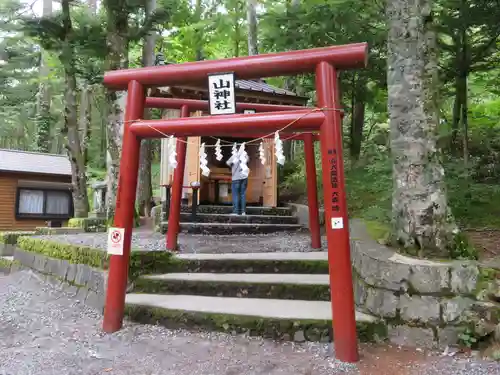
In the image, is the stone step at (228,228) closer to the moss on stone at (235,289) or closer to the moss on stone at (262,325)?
the moss on stone at (235,289)

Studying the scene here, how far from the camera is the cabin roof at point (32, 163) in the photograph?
16172 millimetres

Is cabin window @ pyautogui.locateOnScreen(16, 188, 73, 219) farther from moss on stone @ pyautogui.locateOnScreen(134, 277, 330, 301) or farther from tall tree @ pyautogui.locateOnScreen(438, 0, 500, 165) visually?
tall tree @ pyautogui.locateOnScreen(438, 0, 500, 165)

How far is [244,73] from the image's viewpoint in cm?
404

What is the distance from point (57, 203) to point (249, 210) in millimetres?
11587

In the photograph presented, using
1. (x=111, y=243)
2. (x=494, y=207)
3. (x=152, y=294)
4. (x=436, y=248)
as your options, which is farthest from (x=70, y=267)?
(x=494, y=207)

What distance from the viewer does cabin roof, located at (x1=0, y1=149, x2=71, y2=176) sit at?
1617cm

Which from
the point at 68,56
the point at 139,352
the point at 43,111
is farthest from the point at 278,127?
the point at 43,111

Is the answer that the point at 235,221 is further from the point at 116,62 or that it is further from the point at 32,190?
the point at 32,190

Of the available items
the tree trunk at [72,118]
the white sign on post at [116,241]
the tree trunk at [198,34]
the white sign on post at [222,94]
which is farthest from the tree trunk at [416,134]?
the tree trunk at [198,34]

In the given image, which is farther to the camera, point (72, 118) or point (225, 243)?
point (72, 118)

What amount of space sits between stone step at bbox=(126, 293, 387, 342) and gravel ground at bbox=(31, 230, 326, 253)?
1.23m

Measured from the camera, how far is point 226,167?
11859 millimetres

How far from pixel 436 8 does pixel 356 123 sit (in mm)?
4073

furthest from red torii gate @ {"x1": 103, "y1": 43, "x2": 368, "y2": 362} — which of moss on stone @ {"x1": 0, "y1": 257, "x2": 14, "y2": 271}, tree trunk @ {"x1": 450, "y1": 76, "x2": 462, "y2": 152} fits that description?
tree trunk @ {"x1": 450, "y1": 76, "x2": 462, "y2": 152}
